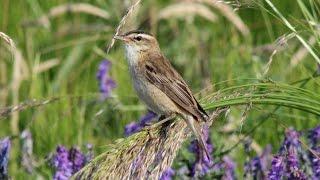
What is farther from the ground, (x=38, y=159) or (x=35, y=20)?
(x=35, y=20)

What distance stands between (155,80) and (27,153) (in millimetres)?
913

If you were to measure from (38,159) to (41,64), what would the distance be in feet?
7.35

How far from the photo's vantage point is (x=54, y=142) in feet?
22.2

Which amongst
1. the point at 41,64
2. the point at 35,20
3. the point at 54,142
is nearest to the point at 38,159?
the point at 54,142

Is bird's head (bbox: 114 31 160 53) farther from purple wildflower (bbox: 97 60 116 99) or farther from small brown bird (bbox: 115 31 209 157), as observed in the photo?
purple wildflower (bbox: 97 60 116 99)

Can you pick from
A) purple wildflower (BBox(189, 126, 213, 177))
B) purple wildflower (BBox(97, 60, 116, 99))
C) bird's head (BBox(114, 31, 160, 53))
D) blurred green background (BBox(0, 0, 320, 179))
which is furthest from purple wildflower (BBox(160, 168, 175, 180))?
purple wildflower (BBox(97, 60, 116, 99))

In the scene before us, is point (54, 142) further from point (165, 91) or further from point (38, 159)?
point (165, 91)

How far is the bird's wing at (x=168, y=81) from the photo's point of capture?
A: 540cm

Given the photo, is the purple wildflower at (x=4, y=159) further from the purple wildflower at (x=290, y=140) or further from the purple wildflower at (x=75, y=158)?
the purple wildflower at (x=290, y=140)

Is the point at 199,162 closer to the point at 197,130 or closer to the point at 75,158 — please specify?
the point at 197,130

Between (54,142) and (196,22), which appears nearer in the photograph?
(54,142)

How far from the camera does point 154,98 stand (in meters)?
5.65

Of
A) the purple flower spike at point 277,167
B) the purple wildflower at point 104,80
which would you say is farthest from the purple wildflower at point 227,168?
the purple wildflower at point 104,80

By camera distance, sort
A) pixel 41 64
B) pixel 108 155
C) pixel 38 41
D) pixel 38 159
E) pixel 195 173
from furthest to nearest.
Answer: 1. pixel 38 41
2. pixel 41 64
3. pixel 38 159
4. pixel 195 173
5. pixel 108 155
